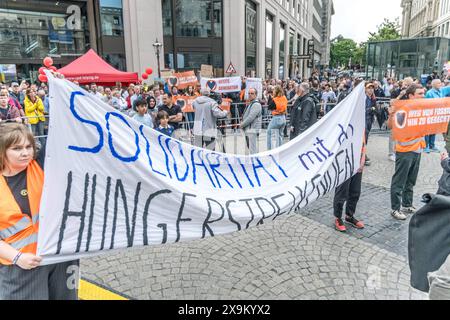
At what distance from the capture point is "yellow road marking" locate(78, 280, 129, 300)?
11.0 feet

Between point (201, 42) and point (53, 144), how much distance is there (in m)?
28.9

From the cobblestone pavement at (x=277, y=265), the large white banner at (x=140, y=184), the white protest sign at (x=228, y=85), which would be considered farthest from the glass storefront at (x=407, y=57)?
the large white banner at (x=140, y=184)

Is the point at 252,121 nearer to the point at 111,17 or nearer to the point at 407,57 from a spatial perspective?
the point at 407,57

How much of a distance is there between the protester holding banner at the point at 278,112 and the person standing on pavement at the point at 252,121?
42cm

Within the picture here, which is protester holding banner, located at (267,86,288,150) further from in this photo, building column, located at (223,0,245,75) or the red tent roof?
building column, located at (223,0,245,75)

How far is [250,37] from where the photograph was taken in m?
32.9

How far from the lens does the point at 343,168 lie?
408 cm

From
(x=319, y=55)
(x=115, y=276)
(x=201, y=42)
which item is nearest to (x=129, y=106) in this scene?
(x=115, y=276)

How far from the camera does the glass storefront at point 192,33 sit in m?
27.8

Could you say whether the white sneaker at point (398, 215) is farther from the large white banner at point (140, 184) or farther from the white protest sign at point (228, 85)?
the white protest sign at point (228, 85)

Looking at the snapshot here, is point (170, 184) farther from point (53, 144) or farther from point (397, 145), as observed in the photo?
point (397, 145)

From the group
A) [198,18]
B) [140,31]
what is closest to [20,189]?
[140,31]

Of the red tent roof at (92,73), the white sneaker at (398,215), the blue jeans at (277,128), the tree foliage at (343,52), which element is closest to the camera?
the white sneaker at (398,215)

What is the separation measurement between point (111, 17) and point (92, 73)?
1418 cm
